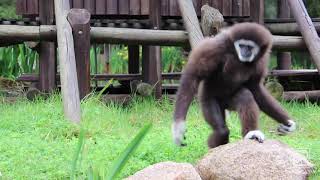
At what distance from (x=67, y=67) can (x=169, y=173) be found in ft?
10.1

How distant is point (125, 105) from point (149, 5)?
1.61 m

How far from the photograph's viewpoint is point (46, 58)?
9453mm

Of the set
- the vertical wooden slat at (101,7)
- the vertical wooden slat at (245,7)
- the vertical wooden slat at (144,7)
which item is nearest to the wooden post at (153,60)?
the vertical wooden slat at (144,7)

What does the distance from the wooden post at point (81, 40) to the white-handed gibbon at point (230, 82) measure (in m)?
2.87

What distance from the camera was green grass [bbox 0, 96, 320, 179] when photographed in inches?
Result: 217

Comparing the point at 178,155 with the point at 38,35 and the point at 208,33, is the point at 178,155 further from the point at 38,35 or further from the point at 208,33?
the point at 38,35

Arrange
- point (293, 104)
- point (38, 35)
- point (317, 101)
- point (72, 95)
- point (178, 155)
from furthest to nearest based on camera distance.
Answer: point (317, 101)
point (293, 104)
point (38, 35)
point (72, 95)
point (178, 155)

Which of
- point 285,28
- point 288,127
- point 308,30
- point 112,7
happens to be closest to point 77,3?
point 112,7

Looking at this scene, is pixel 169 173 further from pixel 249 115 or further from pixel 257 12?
pixel 257 12

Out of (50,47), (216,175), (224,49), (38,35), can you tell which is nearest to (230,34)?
(224,49)

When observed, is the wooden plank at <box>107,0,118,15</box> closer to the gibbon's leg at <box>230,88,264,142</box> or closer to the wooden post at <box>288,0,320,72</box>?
the wooden post at <box>288,0,320,72</box>

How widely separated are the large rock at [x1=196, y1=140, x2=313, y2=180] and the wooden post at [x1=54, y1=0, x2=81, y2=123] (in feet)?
7.53

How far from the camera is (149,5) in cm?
930

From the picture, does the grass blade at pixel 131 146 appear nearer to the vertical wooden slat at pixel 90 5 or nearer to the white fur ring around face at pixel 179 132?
the white fur ring around face at pixel 179 132
